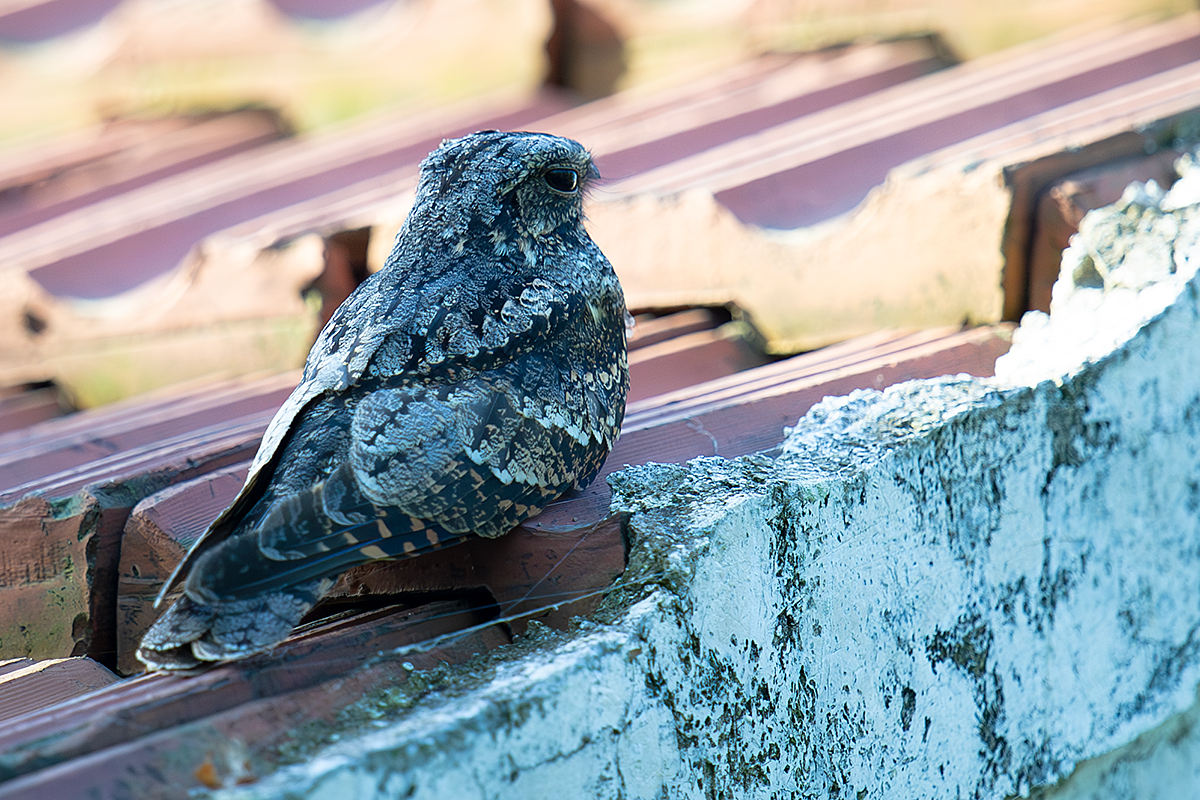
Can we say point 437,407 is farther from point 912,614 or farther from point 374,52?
point 374,52

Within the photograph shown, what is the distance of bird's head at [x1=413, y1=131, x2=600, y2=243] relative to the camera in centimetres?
184

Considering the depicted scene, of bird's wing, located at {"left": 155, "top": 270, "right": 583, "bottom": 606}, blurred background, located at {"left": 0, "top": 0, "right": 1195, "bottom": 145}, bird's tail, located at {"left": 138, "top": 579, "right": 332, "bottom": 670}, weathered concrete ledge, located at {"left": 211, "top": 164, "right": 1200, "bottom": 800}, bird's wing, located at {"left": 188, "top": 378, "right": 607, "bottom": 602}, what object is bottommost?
weathered concrete ledge, located at {"left": 211, "top": 164, "right": 1200, "bottom": 800}

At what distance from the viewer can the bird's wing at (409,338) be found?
155 cm

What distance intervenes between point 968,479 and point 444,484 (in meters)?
0.95

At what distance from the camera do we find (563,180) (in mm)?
1932

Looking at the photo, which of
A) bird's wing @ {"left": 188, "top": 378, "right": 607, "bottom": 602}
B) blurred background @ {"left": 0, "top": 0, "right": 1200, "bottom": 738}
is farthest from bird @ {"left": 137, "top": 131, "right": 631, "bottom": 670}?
blurred background @ {"left": 0, "top": 0, "right": 1200, "bottom": 738}

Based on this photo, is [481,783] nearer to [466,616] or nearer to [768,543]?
[466,616]

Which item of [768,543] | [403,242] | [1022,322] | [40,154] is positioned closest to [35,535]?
[403,242]

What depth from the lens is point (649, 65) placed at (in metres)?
3.92

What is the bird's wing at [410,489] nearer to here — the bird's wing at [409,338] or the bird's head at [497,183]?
the bird's wing at [409,338]

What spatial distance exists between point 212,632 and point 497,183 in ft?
3.06

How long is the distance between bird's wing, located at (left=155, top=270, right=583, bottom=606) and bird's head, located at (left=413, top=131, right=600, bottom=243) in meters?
0.16

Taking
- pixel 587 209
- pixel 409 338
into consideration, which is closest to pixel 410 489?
pixel 409 338

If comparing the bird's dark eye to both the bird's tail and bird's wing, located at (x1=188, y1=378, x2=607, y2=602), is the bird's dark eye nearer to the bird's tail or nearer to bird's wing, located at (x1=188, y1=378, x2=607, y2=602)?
bird's wing, located at (x1=188, y1=378, x2=607, y2=602)
